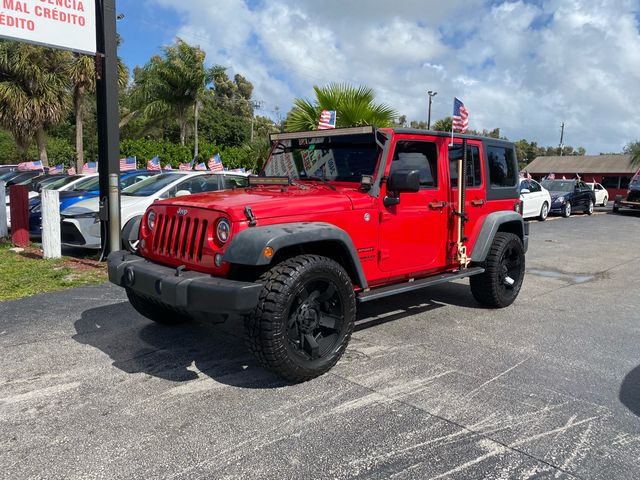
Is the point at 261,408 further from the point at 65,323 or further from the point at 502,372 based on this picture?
the point at 65,323

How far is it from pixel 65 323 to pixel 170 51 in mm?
22155

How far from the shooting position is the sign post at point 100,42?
7.59 m

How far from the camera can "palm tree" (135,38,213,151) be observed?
2472 centimetres

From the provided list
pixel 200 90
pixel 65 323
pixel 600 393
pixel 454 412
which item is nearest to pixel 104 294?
pixel 65 323

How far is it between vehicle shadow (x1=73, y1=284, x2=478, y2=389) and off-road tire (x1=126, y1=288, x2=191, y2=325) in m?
0.09

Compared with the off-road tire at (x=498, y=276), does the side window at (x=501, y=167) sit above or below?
above

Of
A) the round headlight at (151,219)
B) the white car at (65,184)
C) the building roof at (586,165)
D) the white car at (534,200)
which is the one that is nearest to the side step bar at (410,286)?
the round headlight at (151,219)

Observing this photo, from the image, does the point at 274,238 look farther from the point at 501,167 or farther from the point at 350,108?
the point at 350,108

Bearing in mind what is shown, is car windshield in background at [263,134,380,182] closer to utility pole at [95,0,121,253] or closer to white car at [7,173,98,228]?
utility pole at [95,0,121,253]

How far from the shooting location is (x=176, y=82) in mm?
25109

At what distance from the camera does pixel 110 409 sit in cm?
345

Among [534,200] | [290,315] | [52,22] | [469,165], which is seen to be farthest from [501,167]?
[534,200]

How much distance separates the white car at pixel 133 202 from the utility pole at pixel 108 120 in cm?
47

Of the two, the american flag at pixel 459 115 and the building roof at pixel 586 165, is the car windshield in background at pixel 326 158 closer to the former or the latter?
the american flag at pixel 459 115
